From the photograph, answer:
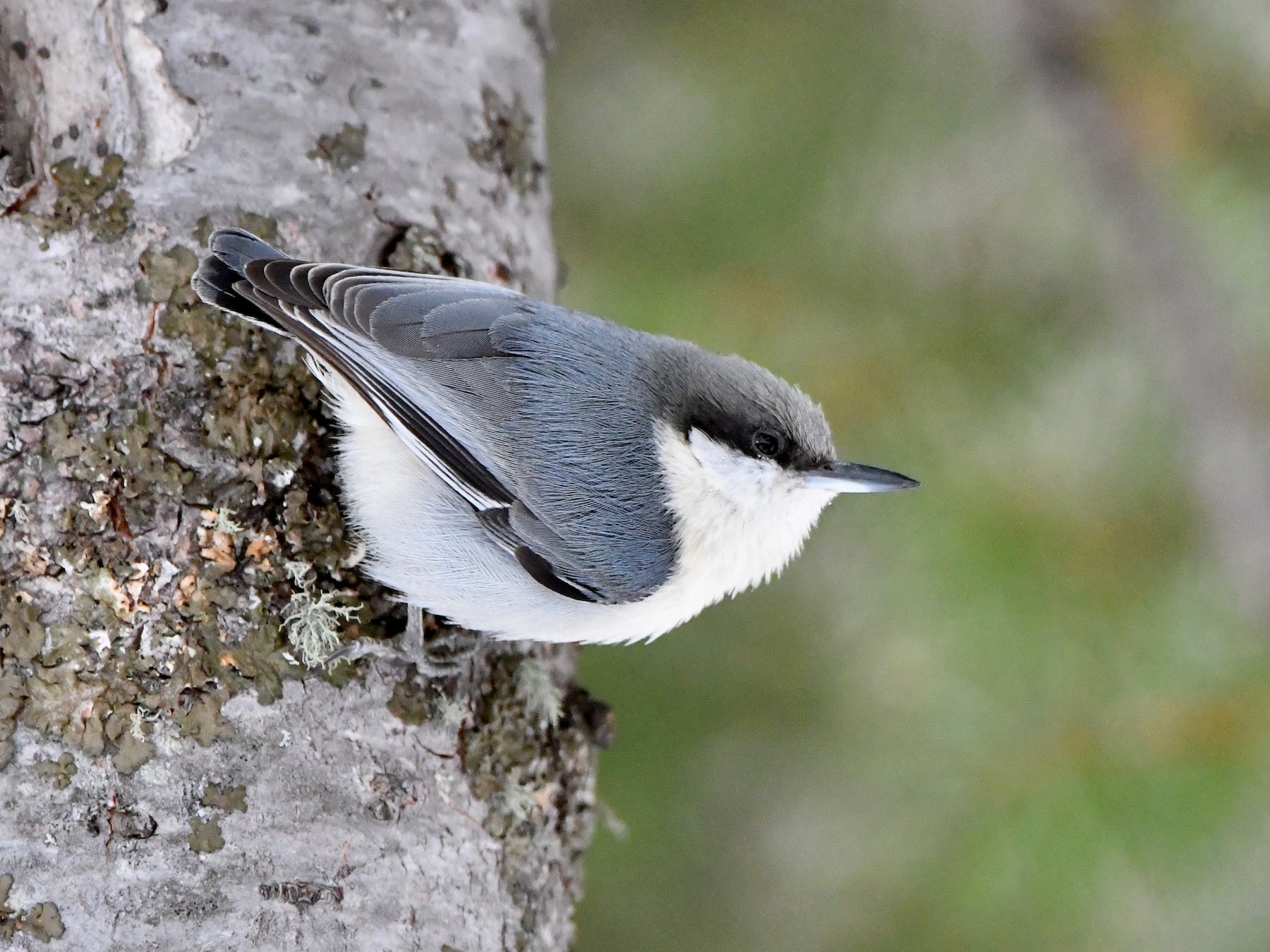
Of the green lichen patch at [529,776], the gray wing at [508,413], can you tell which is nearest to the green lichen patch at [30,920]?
the green lichen patch at [529,776]

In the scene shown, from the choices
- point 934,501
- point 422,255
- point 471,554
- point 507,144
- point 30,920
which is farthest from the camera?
point 934,501

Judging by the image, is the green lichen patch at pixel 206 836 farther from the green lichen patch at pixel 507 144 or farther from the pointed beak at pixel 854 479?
the green lichen patch at pixel 507 144

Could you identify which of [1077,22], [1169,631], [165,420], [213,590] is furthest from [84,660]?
[1077,22]

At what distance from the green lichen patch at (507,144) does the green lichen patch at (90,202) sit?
546 millimetres

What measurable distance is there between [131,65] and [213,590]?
2.47 ft

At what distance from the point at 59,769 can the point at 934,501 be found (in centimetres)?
165

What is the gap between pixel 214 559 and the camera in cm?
153

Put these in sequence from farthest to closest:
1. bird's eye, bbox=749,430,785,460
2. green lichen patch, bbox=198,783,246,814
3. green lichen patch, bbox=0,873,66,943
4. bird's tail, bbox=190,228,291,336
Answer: bird's eye, bbox=749,430,785,460, bird's tail, bbox=190,228,291,336, green lichen patch, bbox=198,783,246,814, green lichen patch, bbox=0,873,66,943

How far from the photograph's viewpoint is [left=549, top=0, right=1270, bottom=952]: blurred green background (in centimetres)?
226

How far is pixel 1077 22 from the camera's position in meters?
2.45

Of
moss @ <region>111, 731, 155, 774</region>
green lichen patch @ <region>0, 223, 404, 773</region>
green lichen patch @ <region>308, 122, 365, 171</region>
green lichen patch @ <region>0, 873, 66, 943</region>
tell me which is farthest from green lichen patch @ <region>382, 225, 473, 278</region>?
green lichen patch @ <region>0, 873, 66, 943</region>

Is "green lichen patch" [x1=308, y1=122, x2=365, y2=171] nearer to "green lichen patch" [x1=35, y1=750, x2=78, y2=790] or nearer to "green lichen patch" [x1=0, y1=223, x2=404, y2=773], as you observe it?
"green lichen patch" [x1=0, y1=223, x2=404, y2=773]

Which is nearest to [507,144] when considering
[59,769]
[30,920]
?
[59,769]

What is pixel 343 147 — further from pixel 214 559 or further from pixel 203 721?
pixel 203 721
